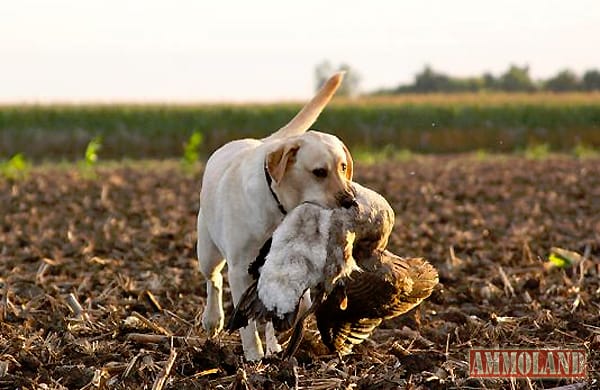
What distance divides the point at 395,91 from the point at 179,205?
4176 centimetres

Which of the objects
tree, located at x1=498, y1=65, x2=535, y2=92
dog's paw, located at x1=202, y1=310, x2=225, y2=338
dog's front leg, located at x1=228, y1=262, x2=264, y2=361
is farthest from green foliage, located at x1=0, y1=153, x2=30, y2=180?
tree, located at x1=498, y1=65, x2=535, y2=92

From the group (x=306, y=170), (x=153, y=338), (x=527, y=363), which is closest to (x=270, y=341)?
(x=153, y=338)

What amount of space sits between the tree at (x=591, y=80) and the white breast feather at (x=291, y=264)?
42.7 metres

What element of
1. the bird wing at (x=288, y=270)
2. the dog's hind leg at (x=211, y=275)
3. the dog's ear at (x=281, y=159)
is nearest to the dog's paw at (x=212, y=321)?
the dog's hind leg at (x=211, y=275)

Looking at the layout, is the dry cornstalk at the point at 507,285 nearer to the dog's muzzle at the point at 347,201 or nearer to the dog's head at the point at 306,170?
the dog's head at the point at 306,170

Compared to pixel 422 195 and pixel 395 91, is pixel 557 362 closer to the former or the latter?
pixel 422 195

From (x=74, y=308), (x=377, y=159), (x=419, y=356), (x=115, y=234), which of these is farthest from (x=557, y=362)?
(x=377, y=159)

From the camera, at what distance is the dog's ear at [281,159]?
17.9 ft

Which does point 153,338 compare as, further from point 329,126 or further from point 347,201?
point 329,126

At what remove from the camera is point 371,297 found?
17.2 ft

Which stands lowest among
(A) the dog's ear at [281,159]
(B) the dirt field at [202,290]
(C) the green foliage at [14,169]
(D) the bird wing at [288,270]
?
(C) the green foliage at [14,169]

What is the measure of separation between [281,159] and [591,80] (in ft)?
144

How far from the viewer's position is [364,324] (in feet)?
18.0

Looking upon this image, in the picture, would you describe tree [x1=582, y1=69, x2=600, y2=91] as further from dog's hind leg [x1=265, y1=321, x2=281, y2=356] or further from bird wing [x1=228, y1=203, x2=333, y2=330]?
bird wing [x1=228, y1=203, x2=333, y2=330]
